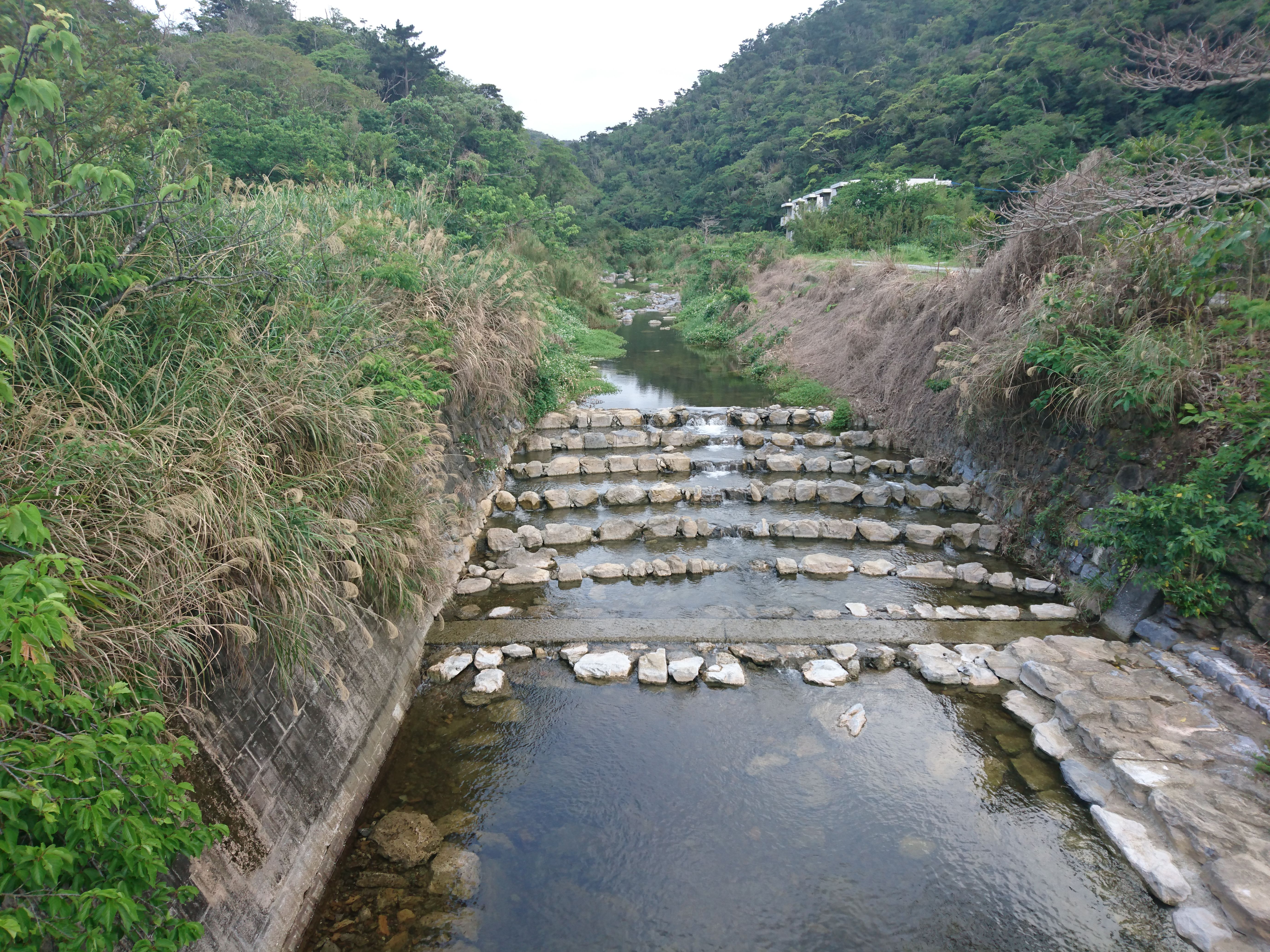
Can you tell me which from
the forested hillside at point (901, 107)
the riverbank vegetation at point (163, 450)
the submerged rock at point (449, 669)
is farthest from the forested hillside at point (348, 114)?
the forested hillside at point (901, 107)

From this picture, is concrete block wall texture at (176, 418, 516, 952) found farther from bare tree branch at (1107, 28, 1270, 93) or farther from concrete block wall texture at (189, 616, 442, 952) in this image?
bare tree branch at (1107, 28, 1270, 93)

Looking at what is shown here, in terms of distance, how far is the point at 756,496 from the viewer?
873 cm

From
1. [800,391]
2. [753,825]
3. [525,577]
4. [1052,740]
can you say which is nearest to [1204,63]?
[1052,740]

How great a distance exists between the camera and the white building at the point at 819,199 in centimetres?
2817

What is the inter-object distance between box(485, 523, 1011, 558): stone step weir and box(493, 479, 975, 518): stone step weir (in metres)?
0.69

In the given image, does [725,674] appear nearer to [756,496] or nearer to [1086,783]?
[1086,783]

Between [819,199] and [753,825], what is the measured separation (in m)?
43.0

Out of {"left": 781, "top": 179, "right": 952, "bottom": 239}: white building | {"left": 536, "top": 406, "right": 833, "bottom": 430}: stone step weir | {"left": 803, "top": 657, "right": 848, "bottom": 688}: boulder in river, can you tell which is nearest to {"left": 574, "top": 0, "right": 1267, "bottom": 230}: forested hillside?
{"left": 781, "top": 179, "right": 952, "bottom": 239}: white building

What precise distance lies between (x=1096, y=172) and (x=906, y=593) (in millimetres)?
6343

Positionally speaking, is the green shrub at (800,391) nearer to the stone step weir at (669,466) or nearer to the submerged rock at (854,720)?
the stone step weir at (669,466)

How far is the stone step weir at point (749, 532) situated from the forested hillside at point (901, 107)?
573 inches

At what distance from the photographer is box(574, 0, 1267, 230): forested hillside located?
2767cm

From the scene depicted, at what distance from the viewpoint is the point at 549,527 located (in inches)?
307

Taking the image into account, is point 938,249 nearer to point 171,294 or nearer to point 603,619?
point 603,619
